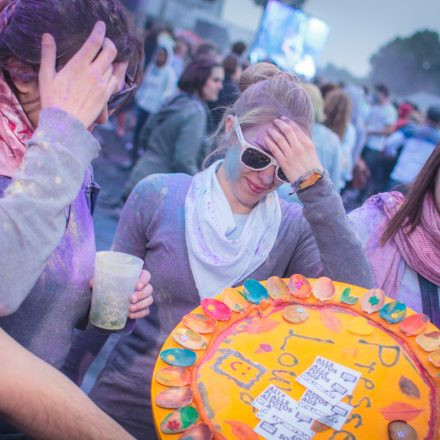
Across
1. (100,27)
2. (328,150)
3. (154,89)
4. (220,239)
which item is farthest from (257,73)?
(154,89)

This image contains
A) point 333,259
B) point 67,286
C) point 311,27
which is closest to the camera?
point 67,286

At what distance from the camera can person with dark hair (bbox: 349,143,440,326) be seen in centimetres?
178

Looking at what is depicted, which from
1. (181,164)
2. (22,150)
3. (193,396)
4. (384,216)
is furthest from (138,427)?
(181,164)

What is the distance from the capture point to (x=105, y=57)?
109 centimetres

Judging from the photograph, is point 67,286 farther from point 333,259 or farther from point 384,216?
point 384,216

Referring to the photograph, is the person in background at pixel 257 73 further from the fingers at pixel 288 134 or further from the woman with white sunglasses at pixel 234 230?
the fingers at pixel 288 134

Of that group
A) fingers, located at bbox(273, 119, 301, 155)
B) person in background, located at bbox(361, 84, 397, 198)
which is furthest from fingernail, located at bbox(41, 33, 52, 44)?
person in background, located at bbox(361, 84, 397, 198)

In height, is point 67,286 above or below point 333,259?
below

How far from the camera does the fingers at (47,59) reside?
3.48 feet

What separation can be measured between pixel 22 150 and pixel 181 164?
9.55ft

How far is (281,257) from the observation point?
1810mm

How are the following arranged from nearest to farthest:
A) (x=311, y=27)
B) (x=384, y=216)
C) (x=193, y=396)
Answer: (x=193, y=396)
(x=384, y=216)
(x=311, y=27)

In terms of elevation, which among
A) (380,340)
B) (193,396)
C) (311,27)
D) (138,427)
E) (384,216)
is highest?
(311,27)

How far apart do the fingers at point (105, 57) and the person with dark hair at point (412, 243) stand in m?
→ 1.27
